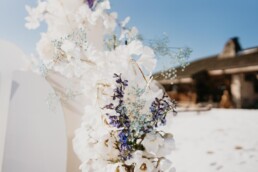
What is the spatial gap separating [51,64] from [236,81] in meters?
10.3

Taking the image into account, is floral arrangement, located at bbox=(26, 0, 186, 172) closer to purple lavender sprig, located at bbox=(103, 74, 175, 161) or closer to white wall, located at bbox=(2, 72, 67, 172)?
purple lavender sprig, located at bbox=(103, 74, 175, 161)

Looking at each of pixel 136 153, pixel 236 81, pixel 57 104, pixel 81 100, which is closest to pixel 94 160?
pixel 136 153

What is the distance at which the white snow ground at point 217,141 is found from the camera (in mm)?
3365

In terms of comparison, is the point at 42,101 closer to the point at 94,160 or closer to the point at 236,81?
the point at 94,160

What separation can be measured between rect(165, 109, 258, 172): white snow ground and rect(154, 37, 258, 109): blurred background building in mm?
3454

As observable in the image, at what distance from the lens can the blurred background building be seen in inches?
408

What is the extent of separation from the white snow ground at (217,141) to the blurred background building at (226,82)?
136 inches

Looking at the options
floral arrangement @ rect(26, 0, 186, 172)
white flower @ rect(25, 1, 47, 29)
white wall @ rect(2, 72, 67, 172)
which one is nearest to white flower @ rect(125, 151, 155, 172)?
floral arrangement @ rect(26, 0, 186, 172)

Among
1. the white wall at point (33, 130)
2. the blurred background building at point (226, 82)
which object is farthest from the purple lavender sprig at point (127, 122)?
the blurred background building at point (226, 82)

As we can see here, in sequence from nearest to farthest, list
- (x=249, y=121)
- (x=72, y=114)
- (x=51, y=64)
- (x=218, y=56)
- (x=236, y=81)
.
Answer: (x=51, y=64)
(x=72, y=114)
(x=249, y=121)
(x=236, y=81)
(x=218, y=56)

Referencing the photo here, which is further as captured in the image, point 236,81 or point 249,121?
point 236,81

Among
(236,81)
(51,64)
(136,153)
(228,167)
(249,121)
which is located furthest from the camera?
(236,81)

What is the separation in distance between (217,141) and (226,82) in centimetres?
727

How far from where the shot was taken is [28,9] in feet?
4.99
